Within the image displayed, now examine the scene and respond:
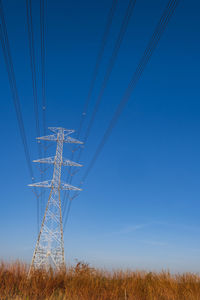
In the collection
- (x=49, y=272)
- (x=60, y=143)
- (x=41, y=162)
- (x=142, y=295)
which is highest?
(x=60, y=143)

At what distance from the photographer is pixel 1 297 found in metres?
7.93

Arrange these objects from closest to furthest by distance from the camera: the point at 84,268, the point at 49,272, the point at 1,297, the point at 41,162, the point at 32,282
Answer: the point at 1,297
the point at 32,282
the point at 49,272
the point at 84,268
the point at 41,162

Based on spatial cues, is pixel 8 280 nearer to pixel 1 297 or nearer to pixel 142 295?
pixel 1 297

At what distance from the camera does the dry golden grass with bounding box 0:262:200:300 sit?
8.66 m

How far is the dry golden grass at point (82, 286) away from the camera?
8.66m

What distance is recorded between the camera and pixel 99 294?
8891mm

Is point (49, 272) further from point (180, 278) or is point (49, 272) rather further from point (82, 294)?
point (180, 278)

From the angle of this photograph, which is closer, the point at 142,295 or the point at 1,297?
the point at 1,297

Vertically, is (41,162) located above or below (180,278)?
above

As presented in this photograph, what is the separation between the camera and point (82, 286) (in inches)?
368

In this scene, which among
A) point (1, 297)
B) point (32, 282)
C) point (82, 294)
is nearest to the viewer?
point (1, 297)

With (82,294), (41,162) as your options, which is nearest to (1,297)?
(82,294)

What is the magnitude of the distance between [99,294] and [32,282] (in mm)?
2428

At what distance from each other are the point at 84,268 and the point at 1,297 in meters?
4.64
